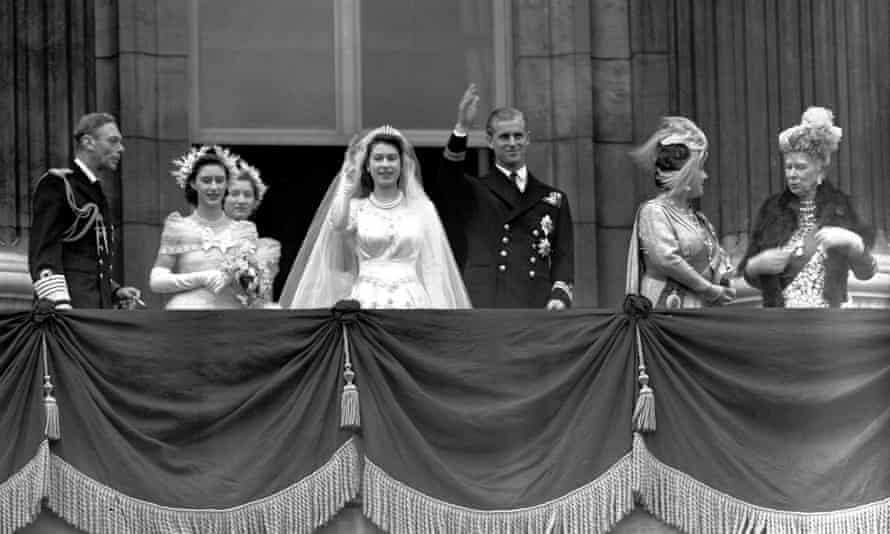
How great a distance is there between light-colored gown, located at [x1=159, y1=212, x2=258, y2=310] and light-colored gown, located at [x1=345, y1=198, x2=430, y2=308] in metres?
0.71

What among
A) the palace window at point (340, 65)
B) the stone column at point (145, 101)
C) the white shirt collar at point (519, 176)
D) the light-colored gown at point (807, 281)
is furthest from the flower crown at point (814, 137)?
the stone column at point (145, 101)

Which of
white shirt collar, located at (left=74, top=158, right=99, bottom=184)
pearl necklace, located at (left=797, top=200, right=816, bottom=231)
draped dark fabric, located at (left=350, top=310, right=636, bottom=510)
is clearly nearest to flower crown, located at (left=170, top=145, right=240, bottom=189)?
white shirt collar, located at (left=74, top=158, right=99, bottom=184)

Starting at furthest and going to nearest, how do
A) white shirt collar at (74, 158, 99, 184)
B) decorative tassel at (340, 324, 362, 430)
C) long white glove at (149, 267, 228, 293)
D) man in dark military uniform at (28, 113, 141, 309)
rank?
1. long white glove at (149, 267, 228, 293)
2. white shirt collar at (74, 158, 99, 184)
3. man in dark military uniform at (28, 113, 141, 309)
4. decorative tassel at (340, 324, 362, 430)

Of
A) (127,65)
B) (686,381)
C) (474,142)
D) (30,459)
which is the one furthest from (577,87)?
(30,459)

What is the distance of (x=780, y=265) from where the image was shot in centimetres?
1819

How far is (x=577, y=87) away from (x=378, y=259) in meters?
4.08

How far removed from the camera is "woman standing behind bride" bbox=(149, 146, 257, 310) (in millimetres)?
18484

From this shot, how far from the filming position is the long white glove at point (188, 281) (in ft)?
60.5

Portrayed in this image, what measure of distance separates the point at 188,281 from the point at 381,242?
1.17 meters

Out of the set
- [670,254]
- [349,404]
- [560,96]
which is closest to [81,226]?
[349,404]

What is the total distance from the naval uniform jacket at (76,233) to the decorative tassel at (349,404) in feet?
5.90

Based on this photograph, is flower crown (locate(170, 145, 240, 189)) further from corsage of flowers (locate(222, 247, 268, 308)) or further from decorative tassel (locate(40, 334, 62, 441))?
decorative tassel (locate(40, 334, 62, 441))

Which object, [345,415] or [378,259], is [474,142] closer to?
[378,259]

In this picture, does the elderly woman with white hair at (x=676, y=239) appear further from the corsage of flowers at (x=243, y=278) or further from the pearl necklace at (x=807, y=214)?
the corsage of flowers at (x=243, y=278)
